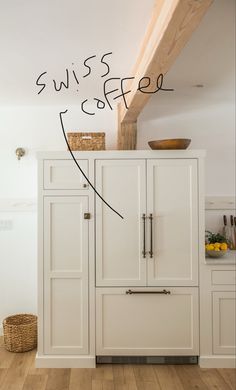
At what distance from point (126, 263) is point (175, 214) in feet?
1.93

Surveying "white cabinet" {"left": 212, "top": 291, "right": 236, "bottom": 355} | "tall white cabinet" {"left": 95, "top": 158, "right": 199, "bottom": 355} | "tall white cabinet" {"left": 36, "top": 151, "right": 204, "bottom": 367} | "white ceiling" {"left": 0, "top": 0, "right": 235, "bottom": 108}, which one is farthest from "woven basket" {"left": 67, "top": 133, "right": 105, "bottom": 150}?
"white cabinet" {"left": 212, "top": 291, "right": 236, "bottom": 355}

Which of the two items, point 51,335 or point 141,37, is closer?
point 141,37

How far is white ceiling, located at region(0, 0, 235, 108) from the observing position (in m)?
1.91

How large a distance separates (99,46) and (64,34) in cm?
26

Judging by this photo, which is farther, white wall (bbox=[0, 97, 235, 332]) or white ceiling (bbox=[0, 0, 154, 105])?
white wall (bbox=[0, 97, 235, 332])

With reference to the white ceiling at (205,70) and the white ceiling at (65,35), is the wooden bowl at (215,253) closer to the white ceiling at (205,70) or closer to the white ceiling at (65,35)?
the white ceiling at (205,70)

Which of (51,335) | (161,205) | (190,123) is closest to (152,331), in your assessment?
(51,335)

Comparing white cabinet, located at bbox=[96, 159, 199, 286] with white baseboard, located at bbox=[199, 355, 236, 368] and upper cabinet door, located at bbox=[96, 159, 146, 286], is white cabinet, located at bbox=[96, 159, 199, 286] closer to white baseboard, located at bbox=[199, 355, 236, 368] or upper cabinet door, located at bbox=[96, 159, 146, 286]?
upper cabinet door, located at bbox=[96, 159, 146, 286]

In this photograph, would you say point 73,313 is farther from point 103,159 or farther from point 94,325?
point 103,159

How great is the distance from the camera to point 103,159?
3.38 meters

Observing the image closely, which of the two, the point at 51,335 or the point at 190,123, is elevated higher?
the point at 190,123

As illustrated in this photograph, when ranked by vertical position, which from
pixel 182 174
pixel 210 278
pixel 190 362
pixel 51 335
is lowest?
pixel 190 362

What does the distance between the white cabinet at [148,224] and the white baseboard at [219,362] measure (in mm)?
662

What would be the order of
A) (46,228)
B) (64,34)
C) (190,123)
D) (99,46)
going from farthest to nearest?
(190,123) < (46,228) < (99,46) < (64,34)
